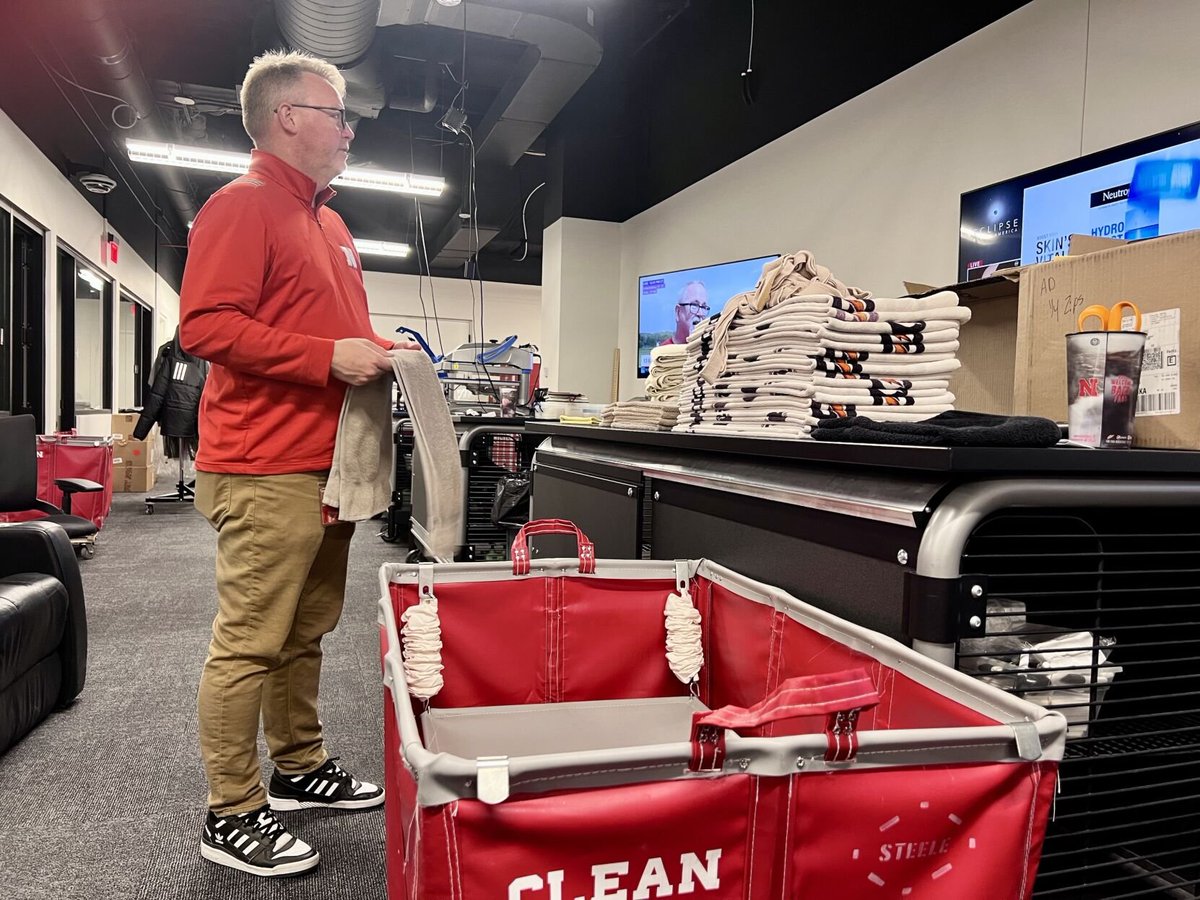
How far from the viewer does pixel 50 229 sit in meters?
6.01

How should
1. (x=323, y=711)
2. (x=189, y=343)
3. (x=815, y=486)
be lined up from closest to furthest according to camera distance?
(x=815, y=486)
(x=189, y=343)
(x=323, y=711)

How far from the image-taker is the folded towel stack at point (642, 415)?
1821 millimetres

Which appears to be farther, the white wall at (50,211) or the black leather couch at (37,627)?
the white wall at (50,211)

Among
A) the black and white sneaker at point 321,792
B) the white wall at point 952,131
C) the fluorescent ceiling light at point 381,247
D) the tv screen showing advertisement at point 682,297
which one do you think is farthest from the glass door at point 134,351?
the black and white sneaker at point 321,792

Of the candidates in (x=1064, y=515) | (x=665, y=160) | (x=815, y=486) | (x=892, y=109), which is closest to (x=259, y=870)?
(x=815, y=486)

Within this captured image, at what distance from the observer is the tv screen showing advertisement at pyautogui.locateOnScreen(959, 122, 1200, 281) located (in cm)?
223

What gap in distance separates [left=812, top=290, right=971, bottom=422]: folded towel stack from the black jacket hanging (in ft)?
18.9

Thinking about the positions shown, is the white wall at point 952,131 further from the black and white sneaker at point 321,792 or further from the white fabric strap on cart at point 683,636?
the black and white sneaker at point 321,792

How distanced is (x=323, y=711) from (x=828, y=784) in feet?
6.54

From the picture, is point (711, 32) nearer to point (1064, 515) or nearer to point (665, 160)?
point (665, 160)

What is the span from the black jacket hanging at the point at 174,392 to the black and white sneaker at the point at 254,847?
517 centimetres

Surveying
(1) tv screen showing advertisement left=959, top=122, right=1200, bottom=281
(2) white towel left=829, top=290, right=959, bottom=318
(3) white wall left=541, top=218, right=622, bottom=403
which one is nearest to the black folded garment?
(2) white towel left=829, top=290, right=959, bottom=318

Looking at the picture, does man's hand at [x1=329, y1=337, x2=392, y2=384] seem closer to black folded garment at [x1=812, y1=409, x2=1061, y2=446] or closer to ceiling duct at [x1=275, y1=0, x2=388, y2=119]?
black folded garment at [x1=812, y1=409, x2=1061, y2=446]

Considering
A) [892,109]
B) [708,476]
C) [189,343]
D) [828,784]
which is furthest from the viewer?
[892,109]
